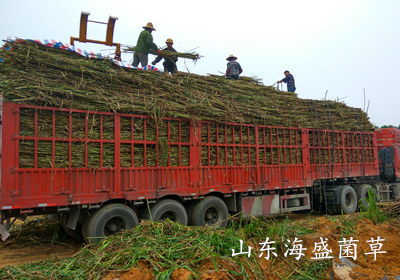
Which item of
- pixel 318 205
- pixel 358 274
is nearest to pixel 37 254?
pixel 358 274

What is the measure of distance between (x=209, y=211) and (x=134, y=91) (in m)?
3.53

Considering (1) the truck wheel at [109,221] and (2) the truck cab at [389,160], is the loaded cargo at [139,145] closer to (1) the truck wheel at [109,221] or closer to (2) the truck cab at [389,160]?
(1) the truck wheel at [109,221]

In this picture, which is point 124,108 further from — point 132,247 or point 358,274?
point 358,274

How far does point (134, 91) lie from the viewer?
A: 742cm

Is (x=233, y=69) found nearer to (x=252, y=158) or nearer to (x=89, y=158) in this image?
(x=252, y=158)

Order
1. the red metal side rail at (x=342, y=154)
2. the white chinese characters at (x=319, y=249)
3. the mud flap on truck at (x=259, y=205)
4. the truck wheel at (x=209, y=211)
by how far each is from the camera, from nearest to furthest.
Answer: the white chinese characters at (x=319, y=249)
the truck wheel at (x=209, y=211)
the mud flap on truck at (x=259, y=205)
the red metal side rail at (x=342, y=154)

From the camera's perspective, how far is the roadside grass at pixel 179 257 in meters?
4.17

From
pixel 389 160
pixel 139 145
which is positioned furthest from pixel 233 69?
pixel 389 160

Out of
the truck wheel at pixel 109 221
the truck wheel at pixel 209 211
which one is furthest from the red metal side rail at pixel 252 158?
the truck wheel at pixel 109 221

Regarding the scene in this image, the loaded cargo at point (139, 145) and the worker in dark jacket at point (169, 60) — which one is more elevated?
the worker in dark jacket at point (169, 60)

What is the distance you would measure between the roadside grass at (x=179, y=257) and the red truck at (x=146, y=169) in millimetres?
862

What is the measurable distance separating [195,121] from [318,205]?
702 cm

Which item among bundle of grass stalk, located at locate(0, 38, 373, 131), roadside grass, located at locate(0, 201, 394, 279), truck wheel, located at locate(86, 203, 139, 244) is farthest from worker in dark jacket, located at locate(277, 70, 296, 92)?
truck wheel, located at locate(86, 203, 139, 244)

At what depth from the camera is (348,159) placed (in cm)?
1202
